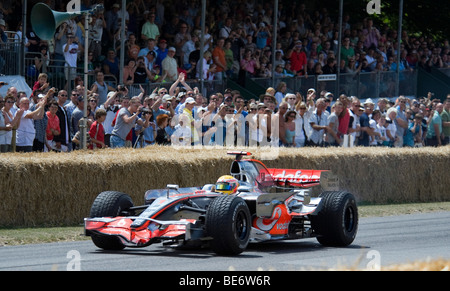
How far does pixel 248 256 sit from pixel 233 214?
0.62 meters

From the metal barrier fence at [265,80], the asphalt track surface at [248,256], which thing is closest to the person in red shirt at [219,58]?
the metal barrier fence at [265,80]

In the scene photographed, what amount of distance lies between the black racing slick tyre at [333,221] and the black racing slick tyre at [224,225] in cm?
164

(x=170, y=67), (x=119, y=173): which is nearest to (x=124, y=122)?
(x=119, y=173)

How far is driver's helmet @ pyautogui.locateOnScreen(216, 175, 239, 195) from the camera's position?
34.2 ft

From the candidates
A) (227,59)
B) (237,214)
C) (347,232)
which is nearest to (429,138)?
(227,59)

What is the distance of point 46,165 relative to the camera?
12.2 m

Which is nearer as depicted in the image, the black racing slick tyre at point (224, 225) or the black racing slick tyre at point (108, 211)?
the black racing slick tyre at point (224, 225)

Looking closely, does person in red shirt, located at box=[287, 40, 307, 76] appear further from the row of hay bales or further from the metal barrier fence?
the row of hay bales

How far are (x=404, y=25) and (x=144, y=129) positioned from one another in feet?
67.4

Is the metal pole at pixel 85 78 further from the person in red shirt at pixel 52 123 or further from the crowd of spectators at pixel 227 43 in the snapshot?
the crowd of spectators at pixel 227 43

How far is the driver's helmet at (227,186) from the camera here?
1042cm

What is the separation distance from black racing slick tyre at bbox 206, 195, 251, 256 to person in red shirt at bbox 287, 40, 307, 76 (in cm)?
1475

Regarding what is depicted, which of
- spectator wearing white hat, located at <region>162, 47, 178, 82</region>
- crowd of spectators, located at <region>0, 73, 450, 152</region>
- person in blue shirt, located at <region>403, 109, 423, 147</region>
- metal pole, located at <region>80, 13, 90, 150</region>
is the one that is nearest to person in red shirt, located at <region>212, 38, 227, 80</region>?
crowd of spectators, located at <region>0, 73, 450, 152</region>
